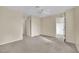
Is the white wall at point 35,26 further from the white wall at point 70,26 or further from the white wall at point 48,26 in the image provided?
the white wall at point 70,26

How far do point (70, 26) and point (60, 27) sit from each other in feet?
0.75

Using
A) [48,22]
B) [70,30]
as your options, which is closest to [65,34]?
[70,30]

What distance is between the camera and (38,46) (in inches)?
81.7

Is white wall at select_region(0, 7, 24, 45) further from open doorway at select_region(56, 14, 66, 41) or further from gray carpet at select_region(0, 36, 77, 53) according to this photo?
open doorway at select_region(56, 14, 66, 41)

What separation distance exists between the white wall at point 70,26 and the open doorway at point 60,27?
91 millimetres

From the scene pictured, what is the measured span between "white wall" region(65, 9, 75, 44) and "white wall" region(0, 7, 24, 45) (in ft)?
3.62

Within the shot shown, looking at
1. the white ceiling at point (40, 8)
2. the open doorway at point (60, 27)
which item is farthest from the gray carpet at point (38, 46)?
the white ceiling at point (40, 8)

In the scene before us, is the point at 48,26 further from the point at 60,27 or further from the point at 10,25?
the point at 10,25

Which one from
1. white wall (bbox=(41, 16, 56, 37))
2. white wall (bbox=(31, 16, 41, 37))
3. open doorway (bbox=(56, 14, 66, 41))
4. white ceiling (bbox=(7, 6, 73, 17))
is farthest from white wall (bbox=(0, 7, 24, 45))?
open doorway (bbox=(56, 14, 66, 41))

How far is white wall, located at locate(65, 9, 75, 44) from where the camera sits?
197 cm

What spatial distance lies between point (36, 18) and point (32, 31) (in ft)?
1.18
